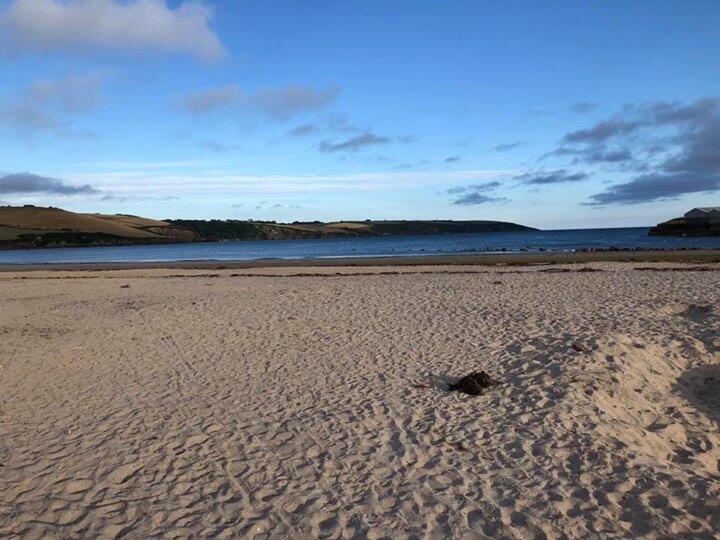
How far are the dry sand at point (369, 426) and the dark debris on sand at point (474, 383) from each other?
23 cm

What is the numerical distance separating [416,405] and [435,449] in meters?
1.49

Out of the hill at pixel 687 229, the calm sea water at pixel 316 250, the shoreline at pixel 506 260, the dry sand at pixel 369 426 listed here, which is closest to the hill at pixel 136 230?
the calm sea water at pixel 316 250

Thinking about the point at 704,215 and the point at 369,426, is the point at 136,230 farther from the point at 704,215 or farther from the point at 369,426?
the point at 369,426

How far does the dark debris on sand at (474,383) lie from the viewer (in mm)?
8180

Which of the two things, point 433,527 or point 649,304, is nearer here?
point 433,527

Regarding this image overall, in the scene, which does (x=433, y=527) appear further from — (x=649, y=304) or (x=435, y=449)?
(x=649, y=304)

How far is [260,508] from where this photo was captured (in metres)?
5.11

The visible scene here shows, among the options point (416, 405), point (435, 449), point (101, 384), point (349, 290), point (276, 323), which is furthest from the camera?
point (349, 290)

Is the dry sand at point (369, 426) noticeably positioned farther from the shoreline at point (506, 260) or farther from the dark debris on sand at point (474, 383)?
the shoreline at point (506, 260)

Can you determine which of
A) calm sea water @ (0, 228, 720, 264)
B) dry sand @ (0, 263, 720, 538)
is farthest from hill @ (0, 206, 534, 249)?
dry sand @ (0, 263, 720, 538)

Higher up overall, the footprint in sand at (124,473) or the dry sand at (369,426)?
the dry sand at (369,426)

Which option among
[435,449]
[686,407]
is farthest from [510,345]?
[435,449]

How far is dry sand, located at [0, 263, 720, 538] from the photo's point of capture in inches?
197

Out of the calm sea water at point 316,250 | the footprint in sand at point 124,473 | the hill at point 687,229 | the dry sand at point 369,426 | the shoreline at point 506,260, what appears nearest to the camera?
the dry sand at point 369,426
